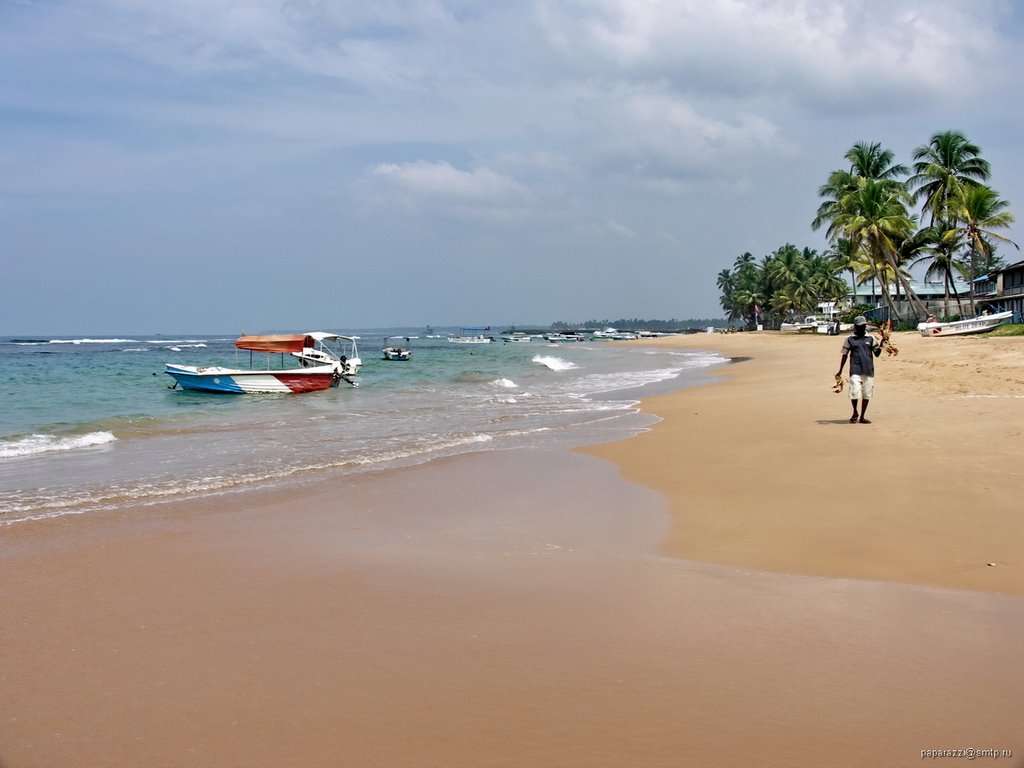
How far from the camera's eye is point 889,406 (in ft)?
48.1

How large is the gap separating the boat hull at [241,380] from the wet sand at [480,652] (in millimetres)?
21405

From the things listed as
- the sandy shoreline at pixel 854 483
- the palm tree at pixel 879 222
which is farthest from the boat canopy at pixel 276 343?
the palm tree at pixel 879 222

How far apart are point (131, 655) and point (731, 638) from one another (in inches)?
138

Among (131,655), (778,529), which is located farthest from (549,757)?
(778,529)

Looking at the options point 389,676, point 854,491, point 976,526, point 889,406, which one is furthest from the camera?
point 889,406

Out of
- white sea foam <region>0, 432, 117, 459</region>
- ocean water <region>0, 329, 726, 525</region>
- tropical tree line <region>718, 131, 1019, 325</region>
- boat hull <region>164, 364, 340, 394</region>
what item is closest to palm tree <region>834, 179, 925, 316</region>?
tropical tree line <region>718, 131, 1019, 325</region>

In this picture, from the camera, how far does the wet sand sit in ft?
11.6

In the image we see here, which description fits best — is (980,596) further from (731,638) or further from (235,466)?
(235,466)

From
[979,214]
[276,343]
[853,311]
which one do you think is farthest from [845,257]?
[276,343]

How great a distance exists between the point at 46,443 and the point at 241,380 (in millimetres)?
13494

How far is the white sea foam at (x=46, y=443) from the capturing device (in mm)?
14156

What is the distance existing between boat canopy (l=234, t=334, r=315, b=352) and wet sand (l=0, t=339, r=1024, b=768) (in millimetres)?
22847

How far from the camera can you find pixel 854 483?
857cm

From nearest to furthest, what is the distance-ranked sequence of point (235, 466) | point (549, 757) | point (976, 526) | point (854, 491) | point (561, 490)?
point (549, 757)
point (976, 526)
point (854, 491)
point (561, 490)
point (235, 466)
